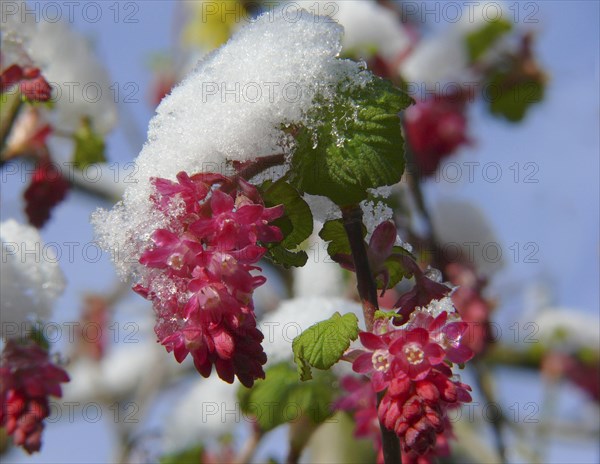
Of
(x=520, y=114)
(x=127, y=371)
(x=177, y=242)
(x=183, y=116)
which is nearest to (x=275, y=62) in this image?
(x=183, y=116)

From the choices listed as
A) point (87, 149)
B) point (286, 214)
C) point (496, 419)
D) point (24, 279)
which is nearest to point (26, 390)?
point (24, 279)

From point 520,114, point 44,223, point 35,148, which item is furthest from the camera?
point 520,114

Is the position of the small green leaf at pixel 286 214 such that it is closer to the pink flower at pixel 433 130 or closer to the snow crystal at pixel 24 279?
the snow crystal at pixel 24 279

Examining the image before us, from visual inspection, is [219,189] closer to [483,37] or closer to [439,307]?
[439,307]

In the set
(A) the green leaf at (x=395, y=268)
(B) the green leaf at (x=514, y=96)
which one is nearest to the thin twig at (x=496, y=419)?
(B) the green leaf at (x=514, y=96)

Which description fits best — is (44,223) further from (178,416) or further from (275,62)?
(178,416)

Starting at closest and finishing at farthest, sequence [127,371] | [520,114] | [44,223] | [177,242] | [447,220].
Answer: [177,242] < [44,223] < [447,220] < [520,114] < [127,371]
